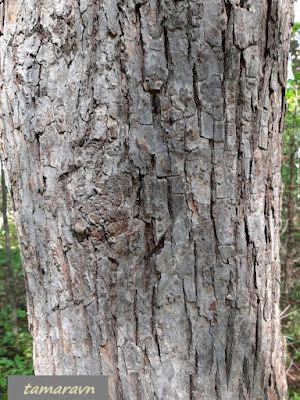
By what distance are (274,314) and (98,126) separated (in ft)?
2.73

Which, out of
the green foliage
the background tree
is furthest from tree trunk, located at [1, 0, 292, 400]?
the green foliage

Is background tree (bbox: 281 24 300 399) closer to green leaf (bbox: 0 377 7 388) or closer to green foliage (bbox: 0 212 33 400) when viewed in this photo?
green leaf (bbox: 0 377 7 388)

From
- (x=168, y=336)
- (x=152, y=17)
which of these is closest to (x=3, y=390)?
(x=168, y=336)

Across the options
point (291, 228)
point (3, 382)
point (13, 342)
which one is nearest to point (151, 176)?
point (3, 382)

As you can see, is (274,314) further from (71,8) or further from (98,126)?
(71,8)

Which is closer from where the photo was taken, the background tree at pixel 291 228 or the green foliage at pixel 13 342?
the background tree at pixel 291 228

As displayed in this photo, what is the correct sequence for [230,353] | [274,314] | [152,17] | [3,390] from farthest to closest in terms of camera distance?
[3,390]
[274,314]
[230,353]
[152,17]

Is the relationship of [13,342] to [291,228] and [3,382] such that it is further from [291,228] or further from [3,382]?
[291,228]

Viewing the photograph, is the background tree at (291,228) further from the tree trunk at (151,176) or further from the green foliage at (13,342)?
the green foliage at (13,342)

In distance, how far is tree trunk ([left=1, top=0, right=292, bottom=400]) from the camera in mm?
844

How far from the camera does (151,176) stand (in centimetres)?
87

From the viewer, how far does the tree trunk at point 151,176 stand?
2.77ft

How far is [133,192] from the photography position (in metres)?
0.88

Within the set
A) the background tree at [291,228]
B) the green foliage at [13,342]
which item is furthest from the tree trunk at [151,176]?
the green foliage at [13,342]
